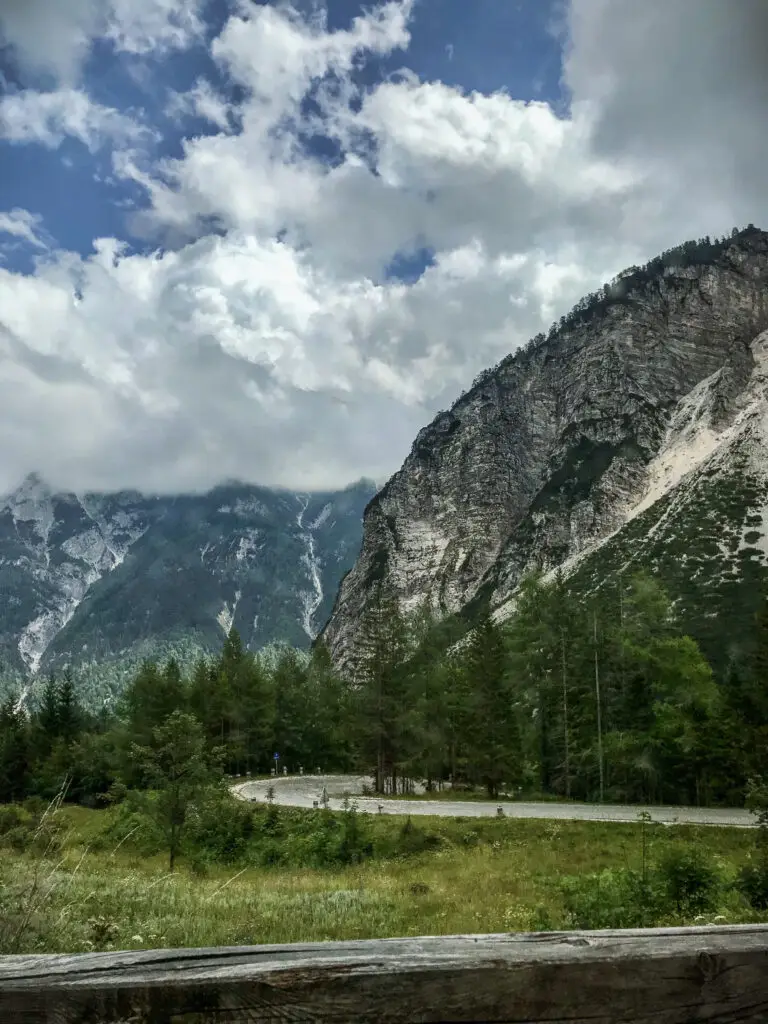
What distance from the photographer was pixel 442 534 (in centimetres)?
19550

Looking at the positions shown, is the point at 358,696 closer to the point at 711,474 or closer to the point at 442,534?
the point at 711,474

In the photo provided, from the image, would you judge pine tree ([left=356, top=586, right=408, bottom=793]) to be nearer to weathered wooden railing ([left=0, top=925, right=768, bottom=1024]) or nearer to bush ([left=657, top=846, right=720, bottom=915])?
bush ([left=657, top=846, right=720, bottom=915])

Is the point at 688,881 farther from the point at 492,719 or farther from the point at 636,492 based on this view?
the point at 636,492

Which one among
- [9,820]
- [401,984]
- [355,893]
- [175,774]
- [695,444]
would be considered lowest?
[9,820]

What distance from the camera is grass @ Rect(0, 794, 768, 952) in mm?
7316

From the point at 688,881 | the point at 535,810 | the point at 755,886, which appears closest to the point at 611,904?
the point at 688,881

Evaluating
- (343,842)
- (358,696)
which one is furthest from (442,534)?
(343,842)

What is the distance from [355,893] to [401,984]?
44.8ft

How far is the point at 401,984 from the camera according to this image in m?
1.94

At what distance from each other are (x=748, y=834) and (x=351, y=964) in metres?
26.0

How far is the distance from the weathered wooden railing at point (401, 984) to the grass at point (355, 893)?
431 cm

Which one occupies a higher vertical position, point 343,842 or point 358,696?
point 358,696

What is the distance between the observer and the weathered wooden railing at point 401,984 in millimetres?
1939

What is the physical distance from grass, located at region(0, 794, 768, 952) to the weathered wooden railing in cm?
431
